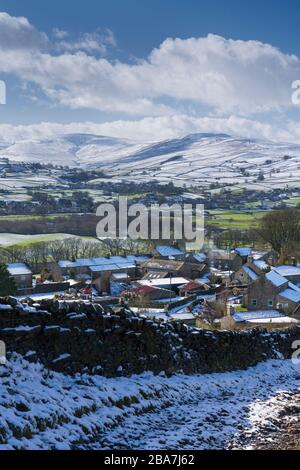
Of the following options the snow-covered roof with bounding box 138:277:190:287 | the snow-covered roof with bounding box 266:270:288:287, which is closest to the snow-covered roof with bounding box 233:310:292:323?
the snow-covered roof with bounding box 266:270:288:287

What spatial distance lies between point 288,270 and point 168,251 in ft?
78.7

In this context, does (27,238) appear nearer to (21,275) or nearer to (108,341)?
(21,275)

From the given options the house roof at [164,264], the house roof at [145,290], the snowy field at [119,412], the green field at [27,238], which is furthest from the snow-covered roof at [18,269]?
the snowy field at [119,412]

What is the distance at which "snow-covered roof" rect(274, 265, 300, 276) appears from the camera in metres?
58.4

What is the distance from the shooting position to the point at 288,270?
6019 cm

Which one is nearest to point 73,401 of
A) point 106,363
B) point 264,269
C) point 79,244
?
point 106,363

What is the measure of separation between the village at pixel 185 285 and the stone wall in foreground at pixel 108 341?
18.2 m

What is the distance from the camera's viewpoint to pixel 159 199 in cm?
15200

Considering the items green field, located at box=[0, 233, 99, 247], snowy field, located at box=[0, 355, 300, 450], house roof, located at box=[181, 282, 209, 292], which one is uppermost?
snowy field, located at box=[0, 355, 300, 450]

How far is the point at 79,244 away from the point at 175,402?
3099 inches

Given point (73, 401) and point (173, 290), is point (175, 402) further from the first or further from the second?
point (173, 290)

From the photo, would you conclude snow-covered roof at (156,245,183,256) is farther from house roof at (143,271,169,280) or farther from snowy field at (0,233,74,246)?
snowy field at (0,233,74,246)

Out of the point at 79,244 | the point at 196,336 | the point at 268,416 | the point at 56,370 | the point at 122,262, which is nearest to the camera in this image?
the point at 56,370

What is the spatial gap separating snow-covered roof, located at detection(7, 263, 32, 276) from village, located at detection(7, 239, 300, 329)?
122 mm
